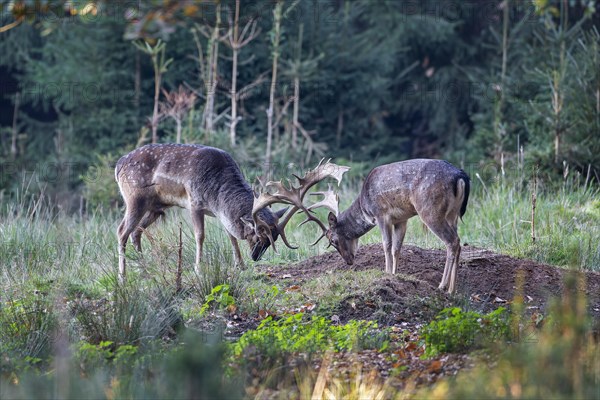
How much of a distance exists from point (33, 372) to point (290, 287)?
3882 millimetres

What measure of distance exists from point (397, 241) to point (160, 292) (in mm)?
3014

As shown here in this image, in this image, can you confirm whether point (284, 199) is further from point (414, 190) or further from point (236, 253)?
point (414, 190)

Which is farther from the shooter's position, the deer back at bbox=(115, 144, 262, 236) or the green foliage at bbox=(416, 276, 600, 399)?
the deer back at bbox=(115, 144, 262, 236)

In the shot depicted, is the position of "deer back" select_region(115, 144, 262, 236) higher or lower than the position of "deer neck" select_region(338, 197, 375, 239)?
higher

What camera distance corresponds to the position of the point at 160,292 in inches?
347

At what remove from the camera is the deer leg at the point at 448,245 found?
991 cm

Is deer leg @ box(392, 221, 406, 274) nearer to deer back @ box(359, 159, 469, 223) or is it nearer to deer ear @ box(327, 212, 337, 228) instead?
deer back @ box(359, 159, 469, 223)

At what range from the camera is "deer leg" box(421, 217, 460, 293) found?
9.91 metres

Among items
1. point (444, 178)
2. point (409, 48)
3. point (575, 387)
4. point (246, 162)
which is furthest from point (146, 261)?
point (409, 48)

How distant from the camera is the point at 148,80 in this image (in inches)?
999

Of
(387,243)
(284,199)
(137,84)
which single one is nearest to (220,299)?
(284,199)

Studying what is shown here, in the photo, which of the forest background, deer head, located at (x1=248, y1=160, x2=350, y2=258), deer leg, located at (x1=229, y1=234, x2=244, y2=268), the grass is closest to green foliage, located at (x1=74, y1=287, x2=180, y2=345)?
the grass

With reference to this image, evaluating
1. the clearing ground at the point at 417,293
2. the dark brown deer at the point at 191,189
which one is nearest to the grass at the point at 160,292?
the clearing ground at the point at 417,293

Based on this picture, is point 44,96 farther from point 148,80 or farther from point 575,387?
point 575,387
